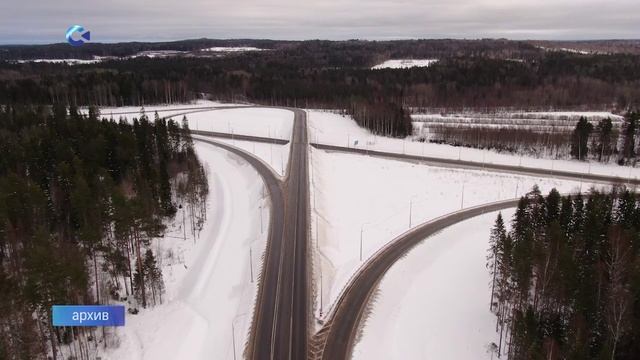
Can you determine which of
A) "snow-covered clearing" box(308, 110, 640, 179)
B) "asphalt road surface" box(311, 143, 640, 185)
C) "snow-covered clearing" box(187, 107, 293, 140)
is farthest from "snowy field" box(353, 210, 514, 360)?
"snow-covered clearing" box(187, 107, 293, 140)

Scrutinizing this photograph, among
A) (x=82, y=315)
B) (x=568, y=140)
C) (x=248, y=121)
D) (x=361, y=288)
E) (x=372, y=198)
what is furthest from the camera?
(x=248, y=121)

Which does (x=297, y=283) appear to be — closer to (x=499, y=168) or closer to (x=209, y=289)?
(x=209, y=289)

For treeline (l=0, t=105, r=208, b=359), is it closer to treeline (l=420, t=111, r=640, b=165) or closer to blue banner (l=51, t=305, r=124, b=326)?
blue banner (l=51, t=305, r=124, b=326)

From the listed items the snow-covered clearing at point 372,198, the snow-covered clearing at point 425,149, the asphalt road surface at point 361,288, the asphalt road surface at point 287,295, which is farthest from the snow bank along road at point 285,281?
the snow-covered clearing at point 425,149

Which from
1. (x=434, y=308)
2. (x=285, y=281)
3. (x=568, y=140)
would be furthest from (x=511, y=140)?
(x=285, y=281)

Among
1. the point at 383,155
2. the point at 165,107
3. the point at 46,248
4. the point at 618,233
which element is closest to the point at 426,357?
the point at 618,233

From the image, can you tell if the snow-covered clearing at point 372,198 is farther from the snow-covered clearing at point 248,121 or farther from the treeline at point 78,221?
the snow-covered clearing at point 248,121

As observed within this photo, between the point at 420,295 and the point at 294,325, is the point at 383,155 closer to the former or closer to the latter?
the point at 420,295
